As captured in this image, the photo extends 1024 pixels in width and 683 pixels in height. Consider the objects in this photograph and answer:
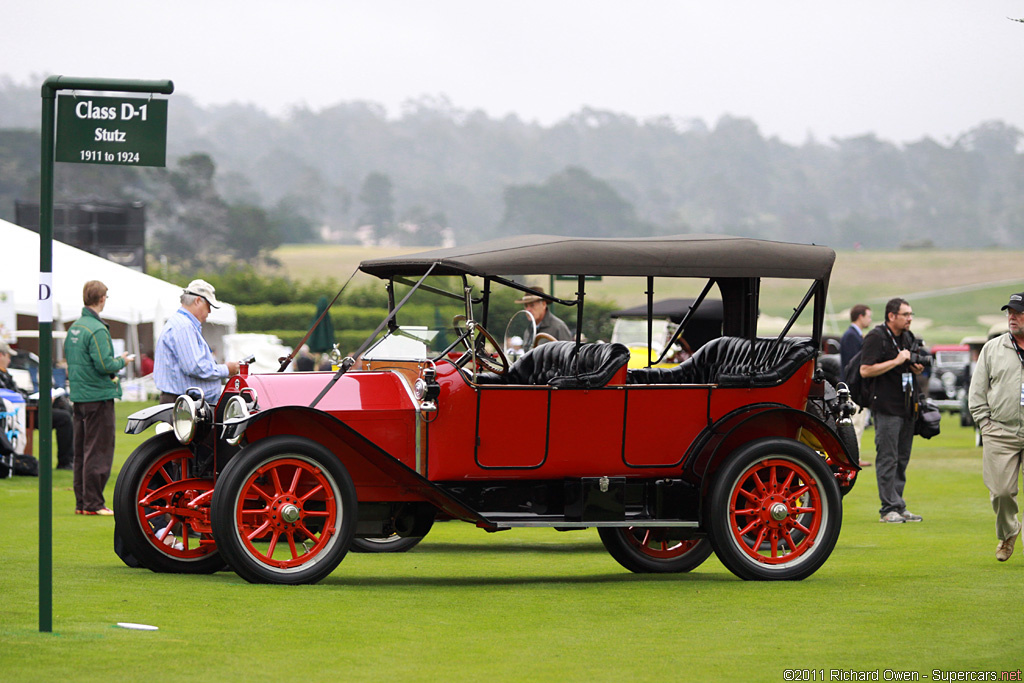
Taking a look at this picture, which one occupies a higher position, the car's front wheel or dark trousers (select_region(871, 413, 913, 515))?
dark trousers (select_region(871, 413, 913, 515))

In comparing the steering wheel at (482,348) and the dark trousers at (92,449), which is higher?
the steering wheel at (482,348)

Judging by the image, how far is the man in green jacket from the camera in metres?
11.4

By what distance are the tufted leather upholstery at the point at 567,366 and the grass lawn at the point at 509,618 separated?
113 cm

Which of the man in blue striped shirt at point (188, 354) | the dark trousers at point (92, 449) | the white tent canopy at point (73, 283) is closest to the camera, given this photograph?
the man in blue striped shirt at point (188, 354)

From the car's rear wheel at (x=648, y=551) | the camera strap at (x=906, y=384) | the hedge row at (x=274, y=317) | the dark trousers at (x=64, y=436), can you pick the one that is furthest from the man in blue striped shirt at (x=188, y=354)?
the hedge row at (x=274, y=317)

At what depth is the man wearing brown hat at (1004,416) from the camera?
9258 mm

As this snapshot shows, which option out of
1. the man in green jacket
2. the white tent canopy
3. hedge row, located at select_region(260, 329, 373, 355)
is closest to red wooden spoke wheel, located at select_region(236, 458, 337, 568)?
the man in green jacket

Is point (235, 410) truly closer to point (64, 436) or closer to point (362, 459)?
point (362, 459)

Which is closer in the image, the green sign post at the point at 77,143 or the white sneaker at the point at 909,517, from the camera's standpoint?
the green sign post at the point at 77,143

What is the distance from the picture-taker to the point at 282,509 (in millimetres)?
7578

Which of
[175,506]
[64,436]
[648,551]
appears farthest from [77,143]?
[64,436]

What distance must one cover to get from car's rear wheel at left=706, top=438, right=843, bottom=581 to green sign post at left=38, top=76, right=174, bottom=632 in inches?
148

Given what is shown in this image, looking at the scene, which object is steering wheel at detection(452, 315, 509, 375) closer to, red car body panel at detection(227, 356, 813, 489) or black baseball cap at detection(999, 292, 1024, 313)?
red car body panel at detection(227, 356, 813, 489)

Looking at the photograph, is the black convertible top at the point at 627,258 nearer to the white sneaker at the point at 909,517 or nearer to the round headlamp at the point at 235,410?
the round headlamp at the point at 235,410
